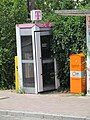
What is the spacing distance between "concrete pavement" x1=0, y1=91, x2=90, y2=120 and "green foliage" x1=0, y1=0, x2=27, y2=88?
1.72 meters

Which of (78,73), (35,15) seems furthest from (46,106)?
(35,15)

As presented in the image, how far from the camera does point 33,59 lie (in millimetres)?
13406

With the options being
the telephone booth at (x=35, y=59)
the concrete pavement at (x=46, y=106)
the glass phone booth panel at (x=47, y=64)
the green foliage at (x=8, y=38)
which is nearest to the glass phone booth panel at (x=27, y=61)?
the telephone booth at (x=35, y=59)

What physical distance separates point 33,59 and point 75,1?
4.34m

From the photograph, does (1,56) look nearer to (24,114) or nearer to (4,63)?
(4,63)

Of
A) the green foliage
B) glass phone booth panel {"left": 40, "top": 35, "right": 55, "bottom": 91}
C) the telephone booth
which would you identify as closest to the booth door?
the telephone booth

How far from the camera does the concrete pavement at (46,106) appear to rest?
9.99 m

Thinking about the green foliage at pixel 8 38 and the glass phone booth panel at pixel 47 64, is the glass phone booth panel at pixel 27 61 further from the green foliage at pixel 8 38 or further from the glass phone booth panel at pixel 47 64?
the green foliage at pixel 8 38

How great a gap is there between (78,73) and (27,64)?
1.88 metres

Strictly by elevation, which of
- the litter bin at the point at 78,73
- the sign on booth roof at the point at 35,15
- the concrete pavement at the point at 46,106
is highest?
the sign on booth roof at the point at 35,15

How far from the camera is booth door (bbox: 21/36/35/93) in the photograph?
44.4 feet

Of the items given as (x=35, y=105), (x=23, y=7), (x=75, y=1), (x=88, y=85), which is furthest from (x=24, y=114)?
(x=75, y=1)

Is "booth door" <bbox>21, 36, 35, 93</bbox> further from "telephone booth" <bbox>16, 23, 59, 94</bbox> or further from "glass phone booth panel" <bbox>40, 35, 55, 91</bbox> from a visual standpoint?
"glass phone booth panel" <bbox>40, 35, 55, 91</bbox>

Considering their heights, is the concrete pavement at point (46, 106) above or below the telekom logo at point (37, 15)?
below
